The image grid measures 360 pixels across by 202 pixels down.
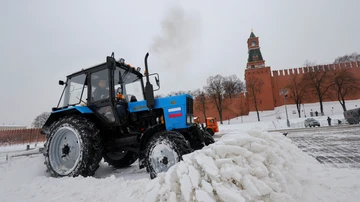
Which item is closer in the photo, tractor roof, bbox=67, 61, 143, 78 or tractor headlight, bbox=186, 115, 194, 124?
tractor headlight, bbox=186, 115, 194, 124

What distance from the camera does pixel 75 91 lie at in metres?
4.58

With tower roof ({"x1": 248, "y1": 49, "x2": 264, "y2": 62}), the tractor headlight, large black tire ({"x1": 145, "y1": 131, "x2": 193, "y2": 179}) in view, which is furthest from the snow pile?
tower roof ({"x1": 248, "y1": 49, "x2": 264, "y2": 62})

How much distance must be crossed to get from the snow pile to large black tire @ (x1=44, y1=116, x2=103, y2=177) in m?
2.23

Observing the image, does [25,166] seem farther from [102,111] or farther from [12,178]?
[102,111]

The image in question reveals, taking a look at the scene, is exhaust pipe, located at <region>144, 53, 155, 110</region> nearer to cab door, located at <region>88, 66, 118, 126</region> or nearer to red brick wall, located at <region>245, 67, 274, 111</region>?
cab door, located at <region>88, 66, 118, 126</region>

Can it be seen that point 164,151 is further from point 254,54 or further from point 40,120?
point 40,120

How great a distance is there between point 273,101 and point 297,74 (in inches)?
295

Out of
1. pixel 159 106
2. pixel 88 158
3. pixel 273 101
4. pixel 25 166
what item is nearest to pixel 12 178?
pixel 25 166

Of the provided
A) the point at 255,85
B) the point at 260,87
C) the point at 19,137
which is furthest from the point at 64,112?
the point at 260,87

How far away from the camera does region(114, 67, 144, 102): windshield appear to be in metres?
4.35

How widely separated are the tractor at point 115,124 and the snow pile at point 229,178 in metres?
1.18

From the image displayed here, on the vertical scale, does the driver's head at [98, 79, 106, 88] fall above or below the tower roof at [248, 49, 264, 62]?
below

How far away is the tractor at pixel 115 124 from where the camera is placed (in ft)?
11.3

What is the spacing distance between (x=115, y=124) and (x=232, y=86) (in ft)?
136
